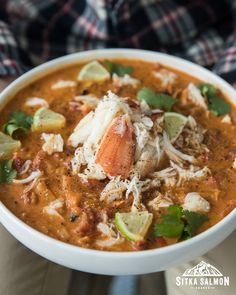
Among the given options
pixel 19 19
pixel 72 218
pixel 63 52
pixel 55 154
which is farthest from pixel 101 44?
pixel 72 218

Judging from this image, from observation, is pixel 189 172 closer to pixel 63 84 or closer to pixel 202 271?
pixel 202 271

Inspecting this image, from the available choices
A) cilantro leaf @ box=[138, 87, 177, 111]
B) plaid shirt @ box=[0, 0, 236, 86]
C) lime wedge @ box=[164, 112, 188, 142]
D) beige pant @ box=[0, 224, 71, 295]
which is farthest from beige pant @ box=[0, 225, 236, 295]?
plaid shirt @ box=[0, 0, 236, 86]

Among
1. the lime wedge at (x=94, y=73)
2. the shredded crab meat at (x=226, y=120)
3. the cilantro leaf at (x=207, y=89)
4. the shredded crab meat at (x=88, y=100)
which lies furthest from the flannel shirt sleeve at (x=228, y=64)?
the shredded crab meat at (x=88, y=100)

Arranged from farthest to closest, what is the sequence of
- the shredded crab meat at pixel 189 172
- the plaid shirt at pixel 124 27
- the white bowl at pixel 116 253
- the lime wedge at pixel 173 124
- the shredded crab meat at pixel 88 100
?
the plaid shirt at pixel 124 27, the shredded crab meat at pixel 88 100, the lime wedge at pixel 173 124, the shredded crab meat at pixel 189 172, the white bowl at pixel 116 253

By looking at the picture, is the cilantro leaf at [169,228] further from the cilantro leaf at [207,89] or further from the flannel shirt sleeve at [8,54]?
the flannel shirt sleeve at [8,54]

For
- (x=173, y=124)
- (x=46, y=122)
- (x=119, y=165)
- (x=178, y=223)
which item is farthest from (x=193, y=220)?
(x=46, y=122)

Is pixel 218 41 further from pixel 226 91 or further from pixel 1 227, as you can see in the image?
pixel 1 227
